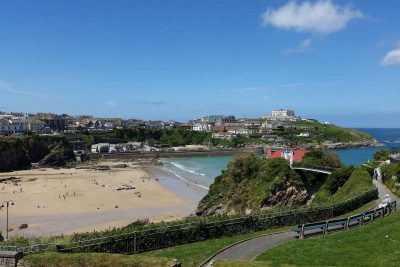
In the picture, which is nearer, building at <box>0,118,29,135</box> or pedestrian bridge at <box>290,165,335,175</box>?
pedestrian bridge at <box>290,165,335,175</box>

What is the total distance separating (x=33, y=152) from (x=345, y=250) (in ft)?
315

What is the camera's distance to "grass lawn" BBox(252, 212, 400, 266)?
1180 centimetres

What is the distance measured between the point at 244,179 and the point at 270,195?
13.0 feet

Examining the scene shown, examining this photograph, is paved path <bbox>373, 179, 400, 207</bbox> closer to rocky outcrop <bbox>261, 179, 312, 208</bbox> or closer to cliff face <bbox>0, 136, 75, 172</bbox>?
rocky outcrop <bbox>261, 179, 312, 208</bbox>

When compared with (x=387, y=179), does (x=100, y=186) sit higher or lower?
lower

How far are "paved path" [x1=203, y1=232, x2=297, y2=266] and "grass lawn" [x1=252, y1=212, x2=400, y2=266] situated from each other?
0.52 m

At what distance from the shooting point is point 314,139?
163 m

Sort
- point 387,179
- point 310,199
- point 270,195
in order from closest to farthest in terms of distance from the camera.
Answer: point 387,179 < point 270,195 < point 310,199

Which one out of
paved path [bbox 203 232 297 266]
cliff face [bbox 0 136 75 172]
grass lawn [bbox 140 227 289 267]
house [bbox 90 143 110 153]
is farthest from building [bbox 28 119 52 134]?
paved path [bbox 203 232 297 266]

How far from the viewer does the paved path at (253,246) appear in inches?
533

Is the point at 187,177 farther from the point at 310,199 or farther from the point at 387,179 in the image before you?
the point at 387,179

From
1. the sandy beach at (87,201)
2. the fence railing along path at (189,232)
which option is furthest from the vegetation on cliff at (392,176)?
the sandy beach at (87,201)

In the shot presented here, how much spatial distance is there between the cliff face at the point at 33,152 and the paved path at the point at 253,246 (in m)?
81.3

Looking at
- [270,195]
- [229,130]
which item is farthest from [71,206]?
[229,130]
